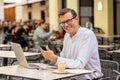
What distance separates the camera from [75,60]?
3.20 meters

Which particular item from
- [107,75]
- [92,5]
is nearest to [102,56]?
[107,75]

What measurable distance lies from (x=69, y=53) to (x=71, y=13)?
43 centimetres

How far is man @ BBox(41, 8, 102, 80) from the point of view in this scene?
3.21 m

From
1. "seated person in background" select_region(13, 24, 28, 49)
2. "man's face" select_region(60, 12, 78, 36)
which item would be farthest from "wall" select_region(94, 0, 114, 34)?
"man's face" select_region(60, 12, 78, 36)

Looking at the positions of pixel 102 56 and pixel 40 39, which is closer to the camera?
pixel 102 56

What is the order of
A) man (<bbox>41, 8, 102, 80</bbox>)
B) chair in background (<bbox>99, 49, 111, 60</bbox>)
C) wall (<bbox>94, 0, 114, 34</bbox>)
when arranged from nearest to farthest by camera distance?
man (<bbox>41, 8, 102, 80</bbox>) < chair in background (<bbox>99, 49, 111, 60</bbox>) < wall (<bbox>94, 0, 114, 34</bbox>)

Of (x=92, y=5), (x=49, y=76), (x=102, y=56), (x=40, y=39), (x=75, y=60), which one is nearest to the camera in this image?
(x=49, y=76)

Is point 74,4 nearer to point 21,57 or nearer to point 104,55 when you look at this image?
point 104,55

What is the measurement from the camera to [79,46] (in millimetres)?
3322

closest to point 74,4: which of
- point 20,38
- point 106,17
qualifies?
point 106,17

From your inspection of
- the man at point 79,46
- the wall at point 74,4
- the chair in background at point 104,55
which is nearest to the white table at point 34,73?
the man at point 79,46

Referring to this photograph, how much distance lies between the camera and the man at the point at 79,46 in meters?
3.21

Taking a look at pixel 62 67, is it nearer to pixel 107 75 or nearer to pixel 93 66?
pixel 93 66

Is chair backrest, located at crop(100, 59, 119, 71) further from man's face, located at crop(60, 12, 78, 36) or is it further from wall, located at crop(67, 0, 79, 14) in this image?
wall, located at crop(67, 0, 79, 14)
